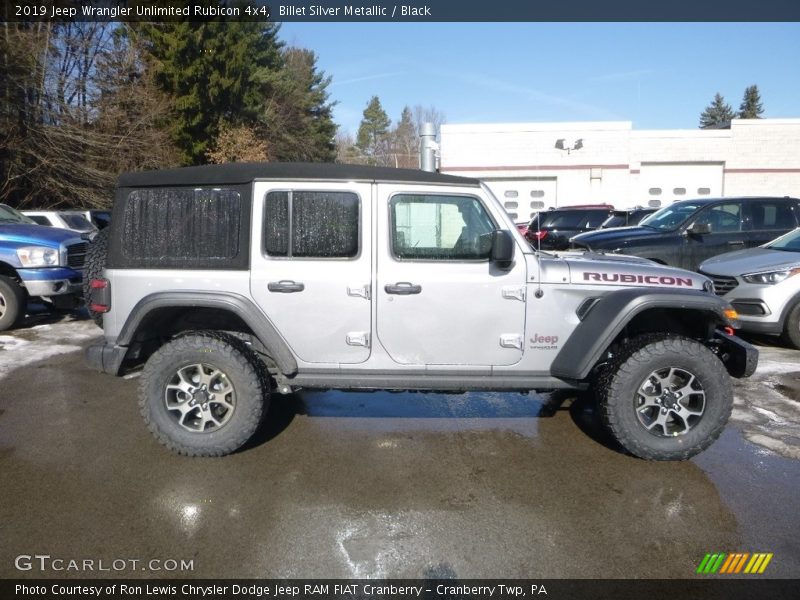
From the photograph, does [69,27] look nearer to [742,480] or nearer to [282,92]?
[282,92]

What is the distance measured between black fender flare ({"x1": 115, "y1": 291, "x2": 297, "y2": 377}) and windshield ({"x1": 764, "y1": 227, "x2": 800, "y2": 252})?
6895mm

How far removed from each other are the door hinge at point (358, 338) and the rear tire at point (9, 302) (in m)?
6.37

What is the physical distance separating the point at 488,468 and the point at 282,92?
38239 mm

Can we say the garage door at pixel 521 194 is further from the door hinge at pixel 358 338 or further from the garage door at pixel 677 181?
the door hinge at pixel 358 338

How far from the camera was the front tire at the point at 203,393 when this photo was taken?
405 cm

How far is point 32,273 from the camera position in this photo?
818cm

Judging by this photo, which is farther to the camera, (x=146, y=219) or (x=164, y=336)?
(x=164, y=336)

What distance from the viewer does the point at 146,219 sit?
13.6ft

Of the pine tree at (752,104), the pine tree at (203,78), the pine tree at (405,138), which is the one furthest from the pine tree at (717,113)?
the pine tree at (203,78)

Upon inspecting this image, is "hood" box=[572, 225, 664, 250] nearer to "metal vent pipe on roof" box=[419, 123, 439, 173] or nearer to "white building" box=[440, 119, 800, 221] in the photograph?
"metal vent pipe on roof" box=[419, 123, 439, 173]

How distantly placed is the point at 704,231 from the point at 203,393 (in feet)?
24.7

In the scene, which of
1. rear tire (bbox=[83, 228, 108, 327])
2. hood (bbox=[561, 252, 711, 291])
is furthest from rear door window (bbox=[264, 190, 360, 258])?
hood (bbox=[561, 252, 711, 291])

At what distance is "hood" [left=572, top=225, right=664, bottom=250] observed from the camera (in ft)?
29.7

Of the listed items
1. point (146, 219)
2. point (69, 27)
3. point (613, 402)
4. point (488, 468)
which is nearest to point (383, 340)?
point (488, 468)
